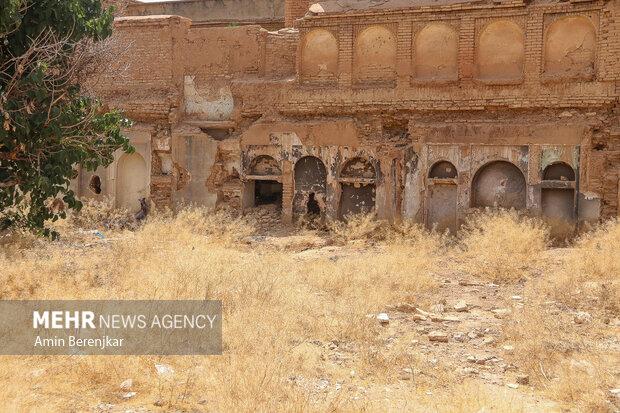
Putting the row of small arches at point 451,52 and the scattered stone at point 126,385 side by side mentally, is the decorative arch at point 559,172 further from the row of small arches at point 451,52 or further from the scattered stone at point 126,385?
the scattered stone at point 126,385

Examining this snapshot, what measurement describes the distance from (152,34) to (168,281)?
12507 millimetres

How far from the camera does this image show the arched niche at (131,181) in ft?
65.3

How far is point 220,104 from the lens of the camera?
19188mm

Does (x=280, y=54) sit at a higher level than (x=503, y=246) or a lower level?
higher

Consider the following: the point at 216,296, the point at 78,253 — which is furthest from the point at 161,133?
the point at 216,296

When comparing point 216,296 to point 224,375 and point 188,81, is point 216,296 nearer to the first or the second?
point 224,375

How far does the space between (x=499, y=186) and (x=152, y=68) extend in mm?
10043

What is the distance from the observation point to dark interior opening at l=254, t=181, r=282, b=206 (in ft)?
64.5

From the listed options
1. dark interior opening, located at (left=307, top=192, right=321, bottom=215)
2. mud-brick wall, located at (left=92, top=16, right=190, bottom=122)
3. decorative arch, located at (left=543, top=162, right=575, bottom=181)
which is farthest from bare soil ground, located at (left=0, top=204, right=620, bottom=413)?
mud-brick wall, located at (left=92, top=16, right=190, bottom=122)

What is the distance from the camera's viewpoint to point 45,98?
912 centimetres

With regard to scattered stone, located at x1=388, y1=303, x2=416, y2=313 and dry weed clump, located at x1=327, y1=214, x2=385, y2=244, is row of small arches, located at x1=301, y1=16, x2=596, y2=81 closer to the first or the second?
dry weed clump, located at x1=327, y1=214, x2=385, y2=244

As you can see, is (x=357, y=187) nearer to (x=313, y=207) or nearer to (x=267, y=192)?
(x=313, y=207)

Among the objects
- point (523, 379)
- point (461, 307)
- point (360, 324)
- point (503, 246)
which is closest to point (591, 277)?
point (503, 246)

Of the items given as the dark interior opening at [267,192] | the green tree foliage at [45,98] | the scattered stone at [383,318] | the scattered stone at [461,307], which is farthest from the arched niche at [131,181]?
the scattered stone at [383,318]
